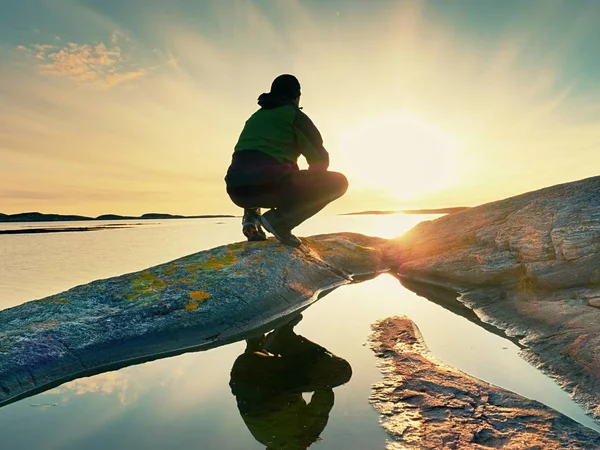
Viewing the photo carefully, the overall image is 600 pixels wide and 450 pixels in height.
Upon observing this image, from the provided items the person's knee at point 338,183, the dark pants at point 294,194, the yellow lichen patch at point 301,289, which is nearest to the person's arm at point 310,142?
the dark pants at point 294,194

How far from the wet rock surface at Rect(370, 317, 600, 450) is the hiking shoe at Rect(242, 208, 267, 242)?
535 cm

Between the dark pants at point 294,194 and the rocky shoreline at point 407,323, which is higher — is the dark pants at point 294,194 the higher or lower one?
the higher one

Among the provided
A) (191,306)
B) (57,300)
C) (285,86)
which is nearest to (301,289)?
(191,306)

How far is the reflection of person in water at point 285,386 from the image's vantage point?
361 centimetres

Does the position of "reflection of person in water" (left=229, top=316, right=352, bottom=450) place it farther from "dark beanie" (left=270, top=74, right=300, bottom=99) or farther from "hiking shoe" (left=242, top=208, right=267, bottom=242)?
"dark beanie" (left=270, top=74, right=300, bottom=99)

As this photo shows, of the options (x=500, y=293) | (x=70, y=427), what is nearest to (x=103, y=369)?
(x=70, y=427)

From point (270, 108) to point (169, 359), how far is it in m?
5.28

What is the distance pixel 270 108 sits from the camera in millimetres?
8398

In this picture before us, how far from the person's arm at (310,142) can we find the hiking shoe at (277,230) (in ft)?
5.02

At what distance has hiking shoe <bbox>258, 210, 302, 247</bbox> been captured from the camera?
9162 mm

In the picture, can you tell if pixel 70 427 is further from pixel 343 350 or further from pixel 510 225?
pixel 510 225

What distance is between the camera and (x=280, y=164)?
8.39 m

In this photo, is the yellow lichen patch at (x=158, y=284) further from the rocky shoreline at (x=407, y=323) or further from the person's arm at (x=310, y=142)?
the person's arm at (x=310, y=142)

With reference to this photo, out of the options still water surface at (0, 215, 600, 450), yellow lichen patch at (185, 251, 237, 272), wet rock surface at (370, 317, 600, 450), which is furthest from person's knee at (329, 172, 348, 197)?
wet rock surface at (370, 317, 600, 450)
